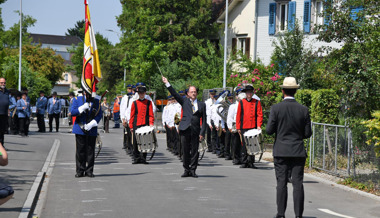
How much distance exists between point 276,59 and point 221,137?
395 inches

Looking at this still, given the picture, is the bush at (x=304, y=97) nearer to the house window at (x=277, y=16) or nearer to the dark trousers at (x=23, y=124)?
the dark trousers at (x=23, y=124)

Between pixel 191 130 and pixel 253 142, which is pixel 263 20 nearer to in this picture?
pixel 253 142

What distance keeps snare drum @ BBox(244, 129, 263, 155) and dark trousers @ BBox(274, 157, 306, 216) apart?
6216mm

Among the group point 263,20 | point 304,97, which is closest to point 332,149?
point 304,97

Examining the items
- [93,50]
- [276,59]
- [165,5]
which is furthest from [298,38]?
[165,5]

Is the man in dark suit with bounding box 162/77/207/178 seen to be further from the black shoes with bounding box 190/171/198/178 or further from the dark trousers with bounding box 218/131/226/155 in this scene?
the dark trousers with bounding box 218/131/226/155

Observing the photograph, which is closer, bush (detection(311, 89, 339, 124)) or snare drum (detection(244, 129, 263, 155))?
snare drum (detection(244, 129, 263, 155))

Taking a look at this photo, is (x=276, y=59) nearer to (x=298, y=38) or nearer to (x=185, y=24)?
(x=298, y=38)

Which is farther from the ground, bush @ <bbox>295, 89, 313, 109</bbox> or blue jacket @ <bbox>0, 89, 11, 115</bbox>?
bush @ <bbox>295, 89, 313, 109</bbox>

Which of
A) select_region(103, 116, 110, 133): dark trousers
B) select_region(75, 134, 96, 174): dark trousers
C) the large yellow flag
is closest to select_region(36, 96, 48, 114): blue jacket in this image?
select_region(103, 116, 110, 133): dark trousers

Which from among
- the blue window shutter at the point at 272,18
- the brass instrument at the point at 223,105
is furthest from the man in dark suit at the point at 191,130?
the blue window shutter at the point at 272,18

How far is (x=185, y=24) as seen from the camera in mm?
44750

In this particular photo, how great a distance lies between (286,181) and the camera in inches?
329

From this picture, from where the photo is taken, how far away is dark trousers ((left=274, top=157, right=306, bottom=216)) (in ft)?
27.0
